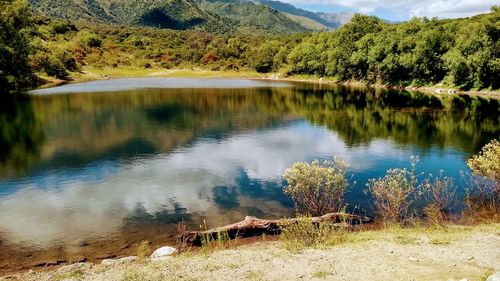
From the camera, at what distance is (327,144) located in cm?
5188

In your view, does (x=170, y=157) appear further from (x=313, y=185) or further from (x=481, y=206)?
(x=481, y=206)

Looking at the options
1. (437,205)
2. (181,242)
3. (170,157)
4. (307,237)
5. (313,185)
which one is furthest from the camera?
(170,157)

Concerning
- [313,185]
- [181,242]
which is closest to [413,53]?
[313,185]

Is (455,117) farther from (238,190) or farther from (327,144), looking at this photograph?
(238,190)

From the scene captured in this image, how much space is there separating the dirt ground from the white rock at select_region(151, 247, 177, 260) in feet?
4.30

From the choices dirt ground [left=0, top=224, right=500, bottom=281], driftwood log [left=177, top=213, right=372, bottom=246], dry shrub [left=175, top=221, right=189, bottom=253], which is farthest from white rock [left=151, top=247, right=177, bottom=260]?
driftwood log [left=177, top=213, right=372, bottom=246]

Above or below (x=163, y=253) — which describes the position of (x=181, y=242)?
below

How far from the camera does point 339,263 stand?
56.6 feet

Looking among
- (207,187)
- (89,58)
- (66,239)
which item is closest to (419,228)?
(207,187)

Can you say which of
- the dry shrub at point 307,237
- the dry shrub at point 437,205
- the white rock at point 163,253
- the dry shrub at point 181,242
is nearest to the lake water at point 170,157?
the dry shrub at point 181,242

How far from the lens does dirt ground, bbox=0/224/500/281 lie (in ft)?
53.1

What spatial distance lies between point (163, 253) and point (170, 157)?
77.8 ft

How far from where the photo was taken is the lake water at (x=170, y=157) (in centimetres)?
2622

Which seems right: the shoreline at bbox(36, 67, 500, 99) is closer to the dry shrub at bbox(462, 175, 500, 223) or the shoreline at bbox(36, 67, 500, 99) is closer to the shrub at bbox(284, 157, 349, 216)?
the dry shrub at bbox(462, 175, 500, 223)
